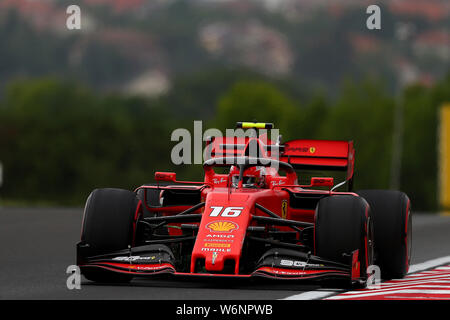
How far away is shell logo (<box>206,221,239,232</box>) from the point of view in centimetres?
1084

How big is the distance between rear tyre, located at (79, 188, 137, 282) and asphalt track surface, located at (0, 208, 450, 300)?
0.20m

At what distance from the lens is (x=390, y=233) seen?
41.1ft

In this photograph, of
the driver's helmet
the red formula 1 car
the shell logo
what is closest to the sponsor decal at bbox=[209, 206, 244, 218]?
the red formula 1 car

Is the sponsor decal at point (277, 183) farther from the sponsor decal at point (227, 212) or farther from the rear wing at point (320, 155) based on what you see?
the rear wing at point (320, 155)

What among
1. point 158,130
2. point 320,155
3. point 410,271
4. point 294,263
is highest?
point 158,130

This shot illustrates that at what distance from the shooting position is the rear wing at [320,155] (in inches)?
569

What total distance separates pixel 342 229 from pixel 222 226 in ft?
3.92

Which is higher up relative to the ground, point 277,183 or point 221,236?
point 277,183

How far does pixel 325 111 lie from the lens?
103750 mm

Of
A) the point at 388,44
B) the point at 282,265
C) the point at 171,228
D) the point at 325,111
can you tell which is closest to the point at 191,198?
the point at 171,228

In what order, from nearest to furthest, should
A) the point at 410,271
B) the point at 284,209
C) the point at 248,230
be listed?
the point at 248,230 < the point at 284,209 < the point at 410,271

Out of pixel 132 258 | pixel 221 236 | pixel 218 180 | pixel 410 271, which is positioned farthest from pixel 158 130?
pixel 221 236

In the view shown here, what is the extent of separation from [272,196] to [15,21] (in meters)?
138

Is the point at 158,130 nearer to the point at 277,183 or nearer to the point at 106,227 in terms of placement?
the point at 277,183
